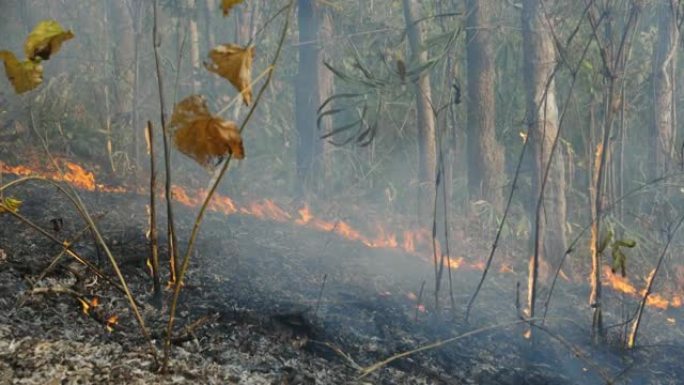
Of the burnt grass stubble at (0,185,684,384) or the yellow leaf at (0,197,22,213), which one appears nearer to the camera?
the yellow leaf at (0,197,22,213)

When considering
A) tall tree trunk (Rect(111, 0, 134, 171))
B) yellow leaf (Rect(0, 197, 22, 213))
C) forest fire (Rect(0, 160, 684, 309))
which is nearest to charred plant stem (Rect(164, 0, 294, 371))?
yellow leaf (Rect(0, 197, 22, 213))

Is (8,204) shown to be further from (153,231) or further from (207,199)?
(207,199)

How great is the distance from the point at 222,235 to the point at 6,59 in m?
3.14

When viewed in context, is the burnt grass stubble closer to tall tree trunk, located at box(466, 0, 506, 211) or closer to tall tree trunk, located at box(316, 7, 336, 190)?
tall tree trunk, located at box(466, 0, 506, 211)

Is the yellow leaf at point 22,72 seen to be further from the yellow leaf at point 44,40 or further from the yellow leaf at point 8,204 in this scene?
the yellow leaf at point 8,204

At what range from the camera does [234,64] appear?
1795mm

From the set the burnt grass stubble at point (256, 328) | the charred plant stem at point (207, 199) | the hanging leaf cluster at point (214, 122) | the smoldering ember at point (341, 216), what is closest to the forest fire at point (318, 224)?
the smoldering ember at point (341, 216)

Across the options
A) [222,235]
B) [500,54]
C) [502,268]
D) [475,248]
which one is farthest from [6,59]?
[500,54]

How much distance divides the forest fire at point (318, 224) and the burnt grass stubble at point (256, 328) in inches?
60.5

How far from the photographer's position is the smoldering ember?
2.43m

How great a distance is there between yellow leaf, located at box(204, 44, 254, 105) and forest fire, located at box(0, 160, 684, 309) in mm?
4301

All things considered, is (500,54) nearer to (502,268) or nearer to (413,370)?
(502,268)

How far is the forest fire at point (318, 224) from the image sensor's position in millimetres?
6105

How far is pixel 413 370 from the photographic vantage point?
2881 mm
